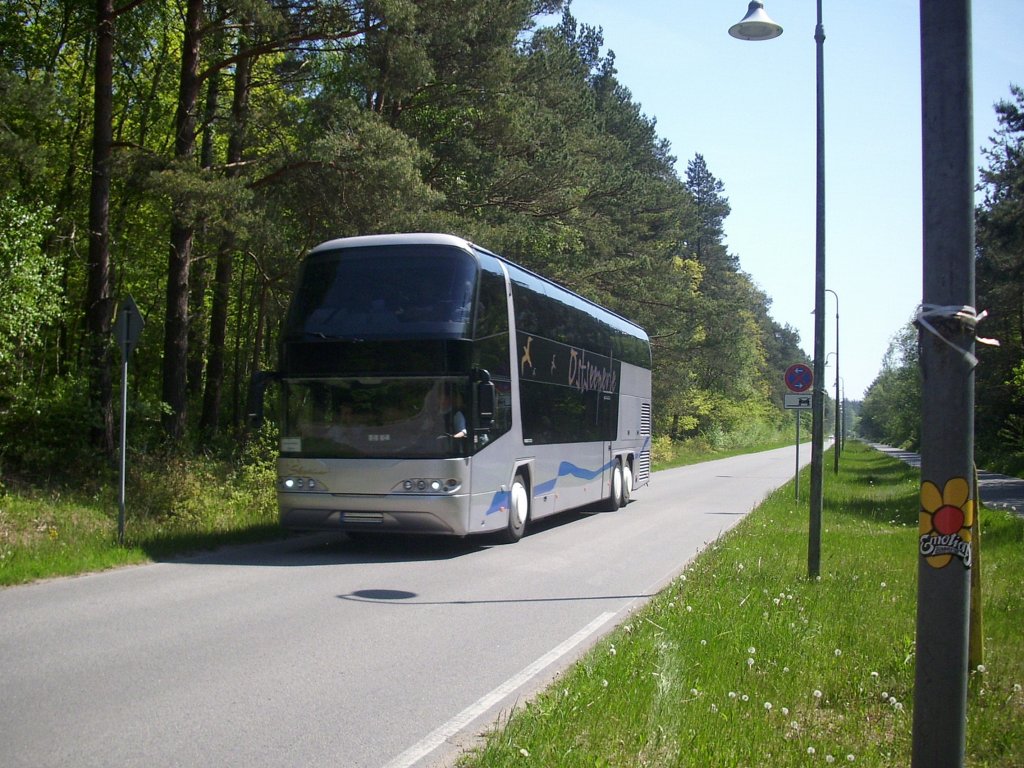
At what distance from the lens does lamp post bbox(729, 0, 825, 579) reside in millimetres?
10359

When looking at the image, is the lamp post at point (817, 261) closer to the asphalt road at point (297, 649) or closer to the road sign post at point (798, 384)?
the asphalt road at point (297, 649)

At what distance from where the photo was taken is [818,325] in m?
10.4

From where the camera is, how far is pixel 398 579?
1123cm

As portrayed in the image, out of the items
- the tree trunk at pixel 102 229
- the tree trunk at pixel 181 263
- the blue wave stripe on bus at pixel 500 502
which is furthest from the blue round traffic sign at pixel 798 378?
the tree trunk at pixel 102 229

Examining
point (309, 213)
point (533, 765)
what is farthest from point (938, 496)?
point (309, 213)

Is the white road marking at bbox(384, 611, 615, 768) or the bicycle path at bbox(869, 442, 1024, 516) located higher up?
the white road marking at bbox(384, 611, 615, 768)

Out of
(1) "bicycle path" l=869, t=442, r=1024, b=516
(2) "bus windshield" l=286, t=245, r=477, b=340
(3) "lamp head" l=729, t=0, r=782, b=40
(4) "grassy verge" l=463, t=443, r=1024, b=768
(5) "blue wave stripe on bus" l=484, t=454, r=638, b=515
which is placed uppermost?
(3) "lamp head" l=729, t=0, r=782, b=40

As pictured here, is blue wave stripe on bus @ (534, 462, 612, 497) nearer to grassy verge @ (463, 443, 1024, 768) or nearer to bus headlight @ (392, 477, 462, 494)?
bus headlight @ (392, 477, 462, 494)

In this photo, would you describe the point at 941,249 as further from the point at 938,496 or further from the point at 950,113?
the point at 938,496

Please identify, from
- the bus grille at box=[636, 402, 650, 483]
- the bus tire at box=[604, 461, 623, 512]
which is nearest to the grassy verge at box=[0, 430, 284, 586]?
the bus tire at box=[604, 461, 623, 512]

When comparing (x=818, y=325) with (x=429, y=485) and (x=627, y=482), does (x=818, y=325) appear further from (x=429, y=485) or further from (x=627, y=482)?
(x=627, y=482)

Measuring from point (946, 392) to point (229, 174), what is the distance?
1819cm

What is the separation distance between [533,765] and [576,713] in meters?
0.89

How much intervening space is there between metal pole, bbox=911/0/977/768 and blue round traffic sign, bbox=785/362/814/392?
17.9 meters
